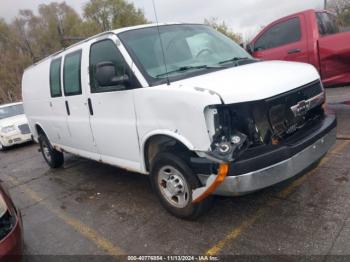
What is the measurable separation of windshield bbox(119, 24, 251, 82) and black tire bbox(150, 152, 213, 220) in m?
0.85

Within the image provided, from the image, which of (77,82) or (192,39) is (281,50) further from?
(77,82)

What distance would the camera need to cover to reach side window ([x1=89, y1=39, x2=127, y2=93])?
12.5 feet

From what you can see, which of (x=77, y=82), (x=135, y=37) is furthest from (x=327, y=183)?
(x=77, y=82)

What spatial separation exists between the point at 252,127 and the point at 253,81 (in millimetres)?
409

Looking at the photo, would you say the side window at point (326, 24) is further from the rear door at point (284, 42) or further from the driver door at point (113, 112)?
the driver door at point (113, 112)

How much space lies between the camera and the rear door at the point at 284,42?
21.0 feet

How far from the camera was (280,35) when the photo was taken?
6.85 m

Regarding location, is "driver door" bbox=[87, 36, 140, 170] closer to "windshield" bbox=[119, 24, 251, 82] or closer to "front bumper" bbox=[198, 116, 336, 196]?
"windshield" bbox=[119, 24, 251, 82]

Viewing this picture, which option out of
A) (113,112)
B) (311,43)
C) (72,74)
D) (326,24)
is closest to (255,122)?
(113,112)

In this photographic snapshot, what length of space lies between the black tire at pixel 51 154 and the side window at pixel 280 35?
4517 mm

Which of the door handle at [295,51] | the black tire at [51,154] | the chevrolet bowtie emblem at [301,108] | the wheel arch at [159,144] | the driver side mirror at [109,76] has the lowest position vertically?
the black tire at [51,154]

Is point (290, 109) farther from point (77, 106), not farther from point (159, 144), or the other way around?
point (77, 106)

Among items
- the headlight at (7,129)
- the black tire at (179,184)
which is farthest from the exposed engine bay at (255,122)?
the headlight at (7,129)

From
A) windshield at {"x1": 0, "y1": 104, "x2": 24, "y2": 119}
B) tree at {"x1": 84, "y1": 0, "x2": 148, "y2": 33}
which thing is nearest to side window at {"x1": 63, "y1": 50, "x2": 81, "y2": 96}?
windshield at {"x1": 0, "y1": 104, "x2": 24, "y2": 119}
